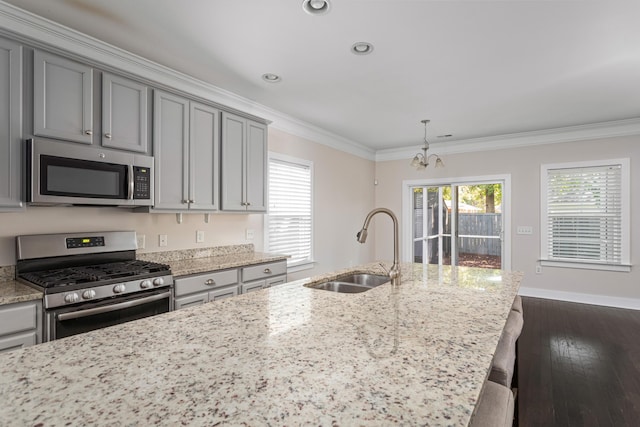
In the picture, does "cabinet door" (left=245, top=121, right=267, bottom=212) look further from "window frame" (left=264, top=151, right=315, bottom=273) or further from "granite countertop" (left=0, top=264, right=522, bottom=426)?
"granite countertop" (left=0, top=264, right=522, bottom=426)

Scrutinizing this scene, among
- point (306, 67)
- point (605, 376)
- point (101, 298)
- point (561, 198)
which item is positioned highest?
point (306, 67)

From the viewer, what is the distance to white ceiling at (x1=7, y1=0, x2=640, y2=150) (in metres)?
2.13

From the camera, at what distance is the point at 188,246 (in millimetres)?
3279

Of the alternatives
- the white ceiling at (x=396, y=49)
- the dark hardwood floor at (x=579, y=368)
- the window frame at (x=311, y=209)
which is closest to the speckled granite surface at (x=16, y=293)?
the white ceiling at (x=396, y=49)

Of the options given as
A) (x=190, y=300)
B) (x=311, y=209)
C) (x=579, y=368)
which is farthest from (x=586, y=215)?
(x=190, y=300)

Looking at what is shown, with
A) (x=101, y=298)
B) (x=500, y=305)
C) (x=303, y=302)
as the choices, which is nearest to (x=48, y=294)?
(x=101, y=298)

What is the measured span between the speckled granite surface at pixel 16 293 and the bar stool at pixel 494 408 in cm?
215

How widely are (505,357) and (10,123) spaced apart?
287 cm

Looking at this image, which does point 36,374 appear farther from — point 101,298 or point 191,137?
point 191,137

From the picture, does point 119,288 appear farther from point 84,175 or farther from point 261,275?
point 261,275

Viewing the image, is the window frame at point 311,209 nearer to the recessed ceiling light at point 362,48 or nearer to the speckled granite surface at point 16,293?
the recessed ceiling light at point 362,48

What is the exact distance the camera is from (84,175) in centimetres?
231

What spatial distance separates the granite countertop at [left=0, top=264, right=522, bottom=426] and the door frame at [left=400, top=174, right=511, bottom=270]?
4.59m

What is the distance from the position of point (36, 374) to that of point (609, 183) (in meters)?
6.05
